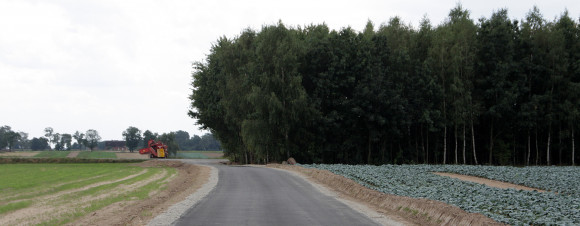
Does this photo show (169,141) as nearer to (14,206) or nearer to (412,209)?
(14,206)

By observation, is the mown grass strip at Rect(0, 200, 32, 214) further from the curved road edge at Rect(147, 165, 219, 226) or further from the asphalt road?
the asphalt road

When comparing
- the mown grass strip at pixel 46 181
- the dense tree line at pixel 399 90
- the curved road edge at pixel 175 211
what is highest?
the dense tree line at pixel 399 90

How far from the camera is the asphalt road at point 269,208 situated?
14.5 meters

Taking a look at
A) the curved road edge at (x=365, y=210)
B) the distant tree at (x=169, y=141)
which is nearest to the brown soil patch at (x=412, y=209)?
the curved road edge at (x=365, y=210)

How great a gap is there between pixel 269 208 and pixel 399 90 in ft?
140

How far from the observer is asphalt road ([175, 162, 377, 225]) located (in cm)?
1448

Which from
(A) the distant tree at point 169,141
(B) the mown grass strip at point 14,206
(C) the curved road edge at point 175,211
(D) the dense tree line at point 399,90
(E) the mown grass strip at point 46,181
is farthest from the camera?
(A) the distant tree at point 169,141

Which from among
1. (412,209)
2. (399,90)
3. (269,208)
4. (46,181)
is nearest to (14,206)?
(269,208)

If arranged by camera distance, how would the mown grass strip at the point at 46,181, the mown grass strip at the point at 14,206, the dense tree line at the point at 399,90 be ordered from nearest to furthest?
the mown grass strip at the point at 14,206, the mown grass strip at the point at 46,181, the dense tree line at the point at 399,90

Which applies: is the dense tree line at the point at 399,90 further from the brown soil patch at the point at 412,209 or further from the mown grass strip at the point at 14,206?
the mown grass strip at the point at 14,206

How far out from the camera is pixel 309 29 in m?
70.7

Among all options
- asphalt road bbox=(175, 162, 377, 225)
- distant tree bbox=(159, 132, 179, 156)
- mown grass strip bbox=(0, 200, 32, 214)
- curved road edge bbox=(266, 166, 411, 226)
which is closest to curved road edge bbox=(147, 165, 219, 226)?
asphalt road bbox=(175, 162, 377, 225)

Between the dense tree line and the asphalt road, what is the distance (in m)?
29.4

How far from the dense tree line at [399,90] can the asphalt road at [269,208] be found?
29380mm
